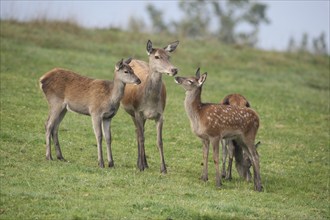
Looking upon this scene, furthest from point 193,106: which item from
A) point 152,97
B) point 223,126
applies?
point 152,97

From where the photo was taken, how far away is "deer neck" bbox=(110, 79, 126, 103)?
14.3 meters

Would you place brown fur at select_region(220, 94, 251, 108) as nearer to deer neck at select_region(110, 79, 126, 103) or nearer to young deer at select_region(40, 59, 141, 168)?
young deer at select_region(40, 59, 141, 168)

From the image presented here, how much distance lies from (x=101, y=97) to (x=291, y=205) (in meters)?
4.23

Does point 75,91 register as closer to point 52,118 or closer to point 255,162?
point 52,118

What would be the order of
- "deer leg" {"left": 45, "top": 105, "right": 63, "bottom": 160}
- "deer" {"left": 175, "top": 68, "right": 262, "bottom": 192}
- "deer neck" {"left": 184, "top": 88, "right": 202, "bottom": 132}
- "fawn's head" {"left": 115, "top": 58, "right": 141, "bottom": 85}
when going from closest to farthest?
1. "deer" {"left": 175, "top": 68, "right": 262, "bottom": 192}
2. "deer neck" {"left": 184, "top": 88, "right": 202, "bottom": 132}
3. "fawn's head" {"left": 115, "top": 58, "right": 141, "bottom": 85}
4. "deer leg" {"left": 45, "top": 105, "right": 63, "bottom": 160}

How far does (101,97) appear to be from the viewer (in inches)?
565

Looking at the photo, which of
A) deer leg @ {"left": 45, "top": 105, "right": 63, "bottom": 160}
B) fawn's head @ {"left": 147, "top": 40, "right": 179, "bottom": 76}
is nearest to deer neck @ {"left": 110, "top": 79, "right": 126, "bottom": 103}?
fawn's head @ {"left": 147, "top": 40, "right": 179, "bottom": 76}

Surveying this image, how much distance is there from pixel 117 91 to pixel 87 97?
0.61m

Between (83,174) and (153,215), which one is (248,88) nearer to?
(83,174)

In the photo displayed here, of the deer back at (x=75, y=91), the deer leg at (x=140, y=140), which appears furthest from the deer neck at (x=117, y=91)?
the deer leg at (x=140, y=140)

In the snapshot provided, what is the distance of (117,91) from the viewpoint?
14.3m

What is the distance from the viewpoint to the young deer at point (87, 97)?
1430 cm

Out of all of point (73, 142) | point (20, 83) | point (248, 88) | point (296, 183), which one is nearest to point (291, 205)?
point (296, 183)

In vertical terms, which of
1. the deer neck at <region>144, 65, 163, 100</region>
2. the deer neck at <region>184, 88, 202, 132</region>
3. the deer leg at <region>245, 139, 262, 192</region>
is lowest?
the deer leg at <region>245, 139, 262, 192</region>
